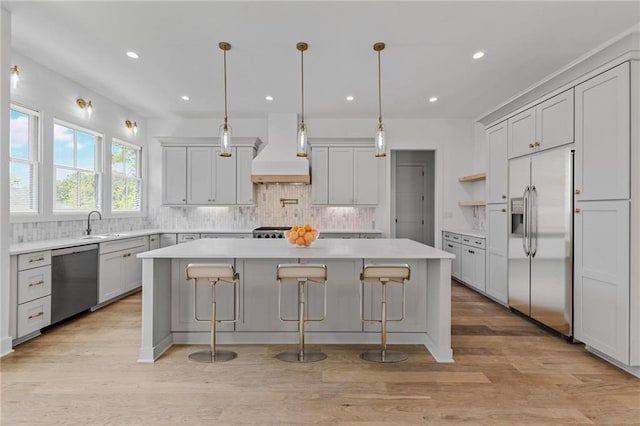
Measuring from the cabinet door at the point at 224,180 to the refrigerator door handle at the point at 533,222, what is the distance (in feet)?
14.5

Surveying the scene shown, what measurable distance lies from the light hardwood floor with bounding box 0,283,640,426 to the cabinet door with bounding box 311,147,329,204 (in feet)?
10.7

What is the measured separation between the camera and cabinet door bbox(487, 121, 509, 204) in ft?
14.6

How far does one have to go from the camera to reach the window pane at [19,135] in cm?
389

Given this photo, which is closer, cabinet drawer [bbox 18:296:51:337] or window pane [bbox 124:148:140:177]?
cabinet drawer [bbox 18:296:51:337]

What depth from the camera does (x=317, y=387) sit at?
8.20 feet

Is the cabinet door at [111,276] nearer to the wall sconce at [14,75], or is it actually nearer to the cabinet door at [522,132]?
the wall sconce at [14,75]

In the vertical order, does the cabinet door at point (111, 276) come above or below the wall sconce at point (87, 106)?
below

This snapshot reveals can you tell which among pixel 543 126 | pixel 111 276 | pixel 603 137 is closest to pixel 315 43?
pixel 543 126

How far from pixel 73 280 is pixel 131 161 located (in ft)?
9.54

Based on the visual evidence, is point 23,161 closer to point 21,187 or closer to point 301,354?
point 21,187

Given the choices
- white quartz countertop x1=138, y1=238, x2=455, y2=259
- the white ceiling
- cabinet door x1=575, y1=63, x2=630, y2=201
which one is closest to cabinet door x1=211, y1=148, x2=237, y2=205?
the white ceiling

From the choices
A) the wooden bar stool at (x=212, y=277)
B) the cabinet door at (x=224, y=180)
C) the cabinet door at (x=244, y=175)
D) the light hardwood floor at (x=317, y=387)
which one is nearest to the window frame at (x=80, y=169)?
the cabinet door at (x=224, y=180)

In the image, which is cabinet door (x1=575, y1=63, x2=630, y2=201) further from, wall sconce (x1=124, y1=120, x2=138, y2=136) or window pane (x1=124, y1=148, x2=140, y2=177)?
window pane (x1=124, y1=148, x2=140, y2=177)

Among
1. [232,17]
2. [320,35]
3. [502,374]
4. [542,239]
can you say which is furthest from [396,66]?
[502,374]
